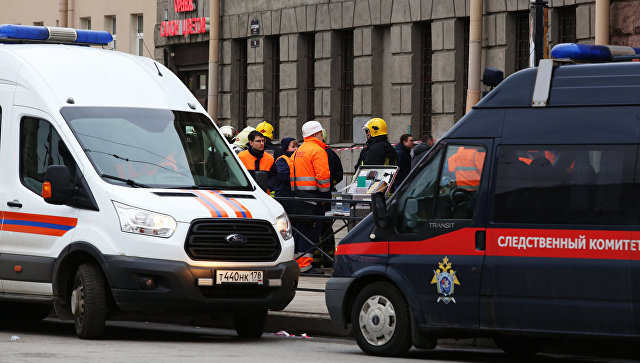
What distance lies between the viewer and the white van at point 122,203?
1214 cm

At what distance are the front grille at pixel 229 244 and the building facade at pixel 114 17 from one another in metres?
28.4

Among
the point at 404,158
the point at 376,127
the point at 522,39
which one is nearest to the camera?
the point at 376,127

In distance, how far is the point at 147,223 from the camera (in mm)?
12086

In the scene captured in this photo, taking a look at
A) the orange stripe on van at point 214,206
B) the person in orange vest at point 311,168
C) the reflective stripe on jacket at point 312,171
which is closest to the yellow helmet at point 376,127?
the person in orange vest at point 311,168

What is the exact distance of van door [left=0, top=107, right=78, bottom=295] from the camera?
1273cm

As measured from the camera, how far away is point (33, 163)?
13.2 m

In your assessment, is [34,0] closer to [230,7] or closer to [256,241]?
[230,7]

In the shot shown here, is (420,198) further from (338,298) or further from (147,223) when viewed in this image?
(147,223)

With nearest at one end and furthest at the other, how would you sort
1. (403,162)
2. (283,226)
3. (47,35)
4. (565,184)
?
(565,184)
(283,226)
(47,35)
(403,162)

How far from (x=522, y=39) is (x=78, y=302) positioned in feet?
57.6

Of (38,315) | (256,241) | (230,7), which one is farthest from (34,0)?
(256,241)

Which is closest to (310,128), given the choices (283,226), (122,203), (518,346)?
(283,226)

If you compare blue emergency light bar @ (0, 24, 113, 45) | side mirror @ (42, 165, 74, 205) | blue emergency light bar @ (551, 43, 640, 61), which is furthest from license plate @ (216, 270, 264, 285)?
blue emergency light bar @ (0, 24, 113, 45)

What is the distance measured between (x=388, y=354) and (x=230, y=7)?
26706 millimetres
